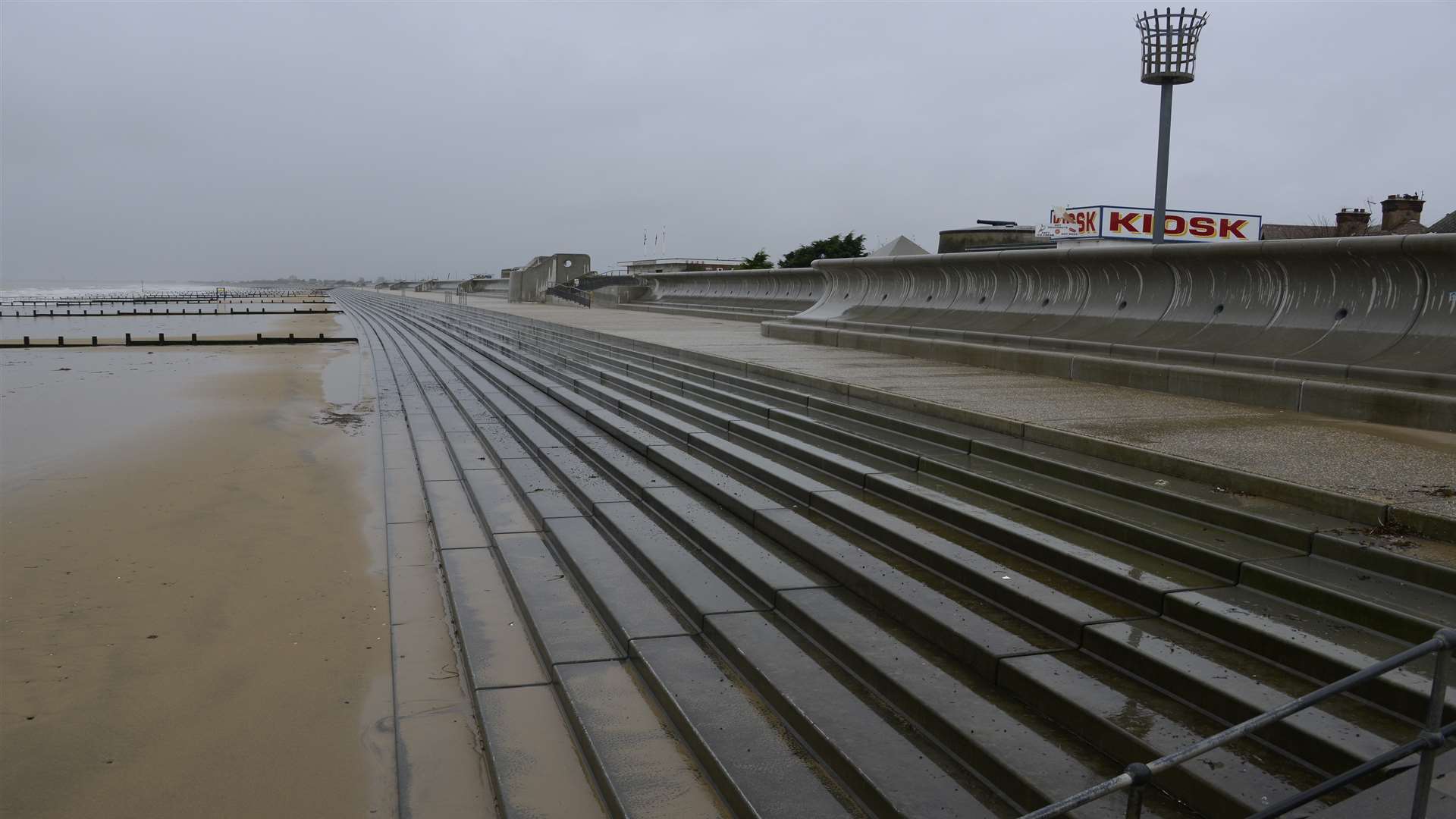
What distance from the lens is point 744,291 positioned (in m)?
28.5

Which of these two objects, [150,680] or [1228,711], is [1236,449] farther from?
[150,680]

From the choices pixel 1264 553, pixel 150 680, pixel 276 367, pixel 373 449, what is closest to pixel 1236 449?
pixel 1264 553

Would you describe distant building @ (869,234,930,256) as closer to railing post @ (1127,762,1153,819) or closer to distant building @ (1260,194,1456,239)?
distant building @ (1260,194,1456,239)

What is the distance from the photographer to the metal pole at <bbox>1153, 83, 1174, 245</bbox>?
17547mm

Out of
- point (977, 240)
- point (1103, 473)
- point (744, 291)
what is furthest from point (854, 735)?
point (744, 291)

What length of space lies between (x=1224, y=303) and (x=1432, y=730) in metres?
7.51

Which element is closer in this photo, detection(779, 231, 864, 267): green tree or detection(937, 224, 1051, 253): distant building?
detection(937, 224, 1051, 253): distant building

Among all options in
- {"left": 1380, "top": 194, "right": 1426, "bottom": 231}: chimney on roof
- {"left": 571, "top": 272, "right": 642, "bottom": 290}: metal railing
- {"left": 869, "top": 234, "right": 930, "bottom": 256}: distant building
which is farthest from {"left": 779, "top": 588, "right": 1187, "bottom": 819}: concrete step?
{"left": 571, "top": 272, "right": 642, "bottom": 290}: metal railing

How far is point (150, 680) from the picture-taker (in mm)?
4379

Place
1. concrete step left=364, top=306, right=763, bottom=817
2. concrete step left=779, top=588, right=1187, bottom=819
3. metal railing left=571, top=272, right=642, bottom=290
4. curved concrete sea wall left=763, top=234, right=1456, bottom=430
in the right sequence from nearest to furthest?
concrete step left=779, top=588, right=1187, bottom=819
concrete step left=364, top=306, right=763, bottom=817
curved concrete sea wall left=763, top=234, right=1456, bottom=430
metal railing left=571, top=272, right=642, bottom=290

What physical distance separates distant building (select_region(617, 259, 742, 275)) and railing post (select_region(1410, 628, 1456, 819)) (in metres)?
48.4

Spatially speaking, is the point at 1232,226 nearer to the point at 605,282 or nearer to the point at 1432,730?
the point at 605,282

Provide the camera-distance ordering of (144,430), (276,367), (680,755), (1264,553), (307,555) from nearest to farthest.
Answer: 1. (680,755)
2. (1264,553)
3. (307,555)
4. (144,430)
5. (276,367)

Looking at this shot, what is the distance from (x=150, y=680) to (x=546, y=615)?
5.54 ft
